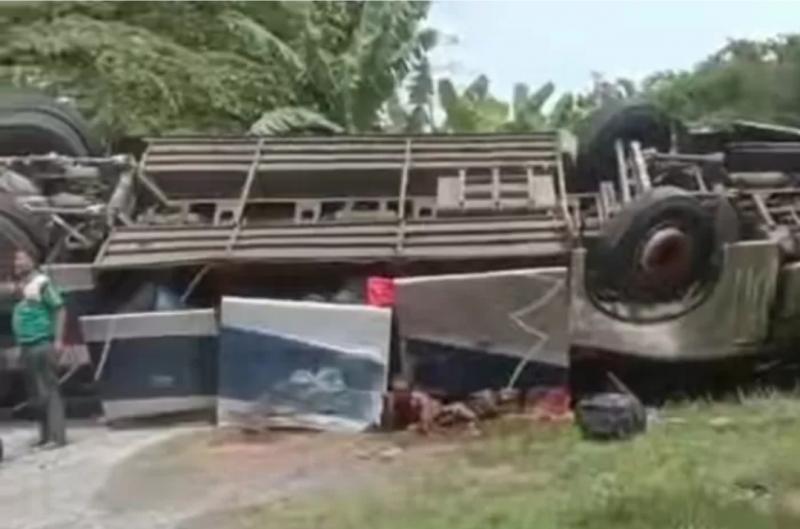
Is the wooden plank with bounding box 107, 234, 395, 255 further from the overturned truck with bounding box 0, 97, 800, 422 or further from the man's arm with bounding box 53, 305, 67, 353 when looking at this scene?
the man's arm with bounding box 53, 305, 67, 353

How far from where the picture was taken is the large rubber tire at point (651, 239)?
11898mm

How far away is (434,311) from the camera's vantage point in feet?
37.9

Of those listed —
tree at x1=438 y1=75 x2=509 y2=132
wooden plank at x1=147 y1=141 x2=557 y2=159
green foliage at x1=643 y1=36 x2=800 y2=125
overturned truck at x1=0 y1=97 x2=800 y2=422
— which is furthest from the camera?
green foliage at x1=643 y1=36 x2=800 y2=125

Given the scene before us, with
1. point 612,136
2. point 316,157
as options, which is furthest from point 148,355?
point 612,136

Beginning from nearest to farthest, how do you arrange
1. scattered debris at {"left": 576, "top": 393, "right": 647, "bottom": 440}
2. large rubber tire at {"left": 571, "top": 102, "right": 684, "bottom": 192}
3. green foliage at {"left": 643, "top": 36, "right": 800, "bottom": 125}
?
scattered debris at {"left": 576, "top": 393, "right": 647, "bottom": 440}
large rubber tire at {"left": 571, "top": 102, "right": 684, "bottom": 192}
green foliage at {"left": 643, "top": 36, "right": 800, "bottom": 125}

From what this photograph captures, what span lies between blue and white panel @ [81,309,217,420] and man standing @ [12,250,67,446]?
407mm

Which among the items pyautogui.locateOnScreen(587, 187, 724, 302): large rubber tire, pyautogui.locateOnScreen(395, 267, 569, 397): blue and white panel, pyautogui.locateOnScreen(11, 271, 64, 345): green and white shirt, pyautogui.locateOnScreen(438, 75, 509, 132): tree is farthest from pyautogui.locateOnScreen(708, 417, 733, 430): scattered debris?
pyautogui.locateOnScreen(438, 75, 509, 132): tree

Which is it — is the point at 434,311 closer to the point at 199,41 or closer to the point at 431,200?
the point at 431,200

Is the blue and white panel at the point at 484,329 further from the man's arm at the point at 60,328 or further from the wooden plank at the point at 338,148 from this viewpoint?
the man's arm at the point at 60,328

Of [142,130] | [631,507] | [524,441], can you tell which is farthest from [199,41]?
[631,507]

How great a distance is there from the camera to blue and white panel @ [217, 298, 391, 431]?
11359 mm

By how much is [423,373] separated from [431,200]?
1860 mm

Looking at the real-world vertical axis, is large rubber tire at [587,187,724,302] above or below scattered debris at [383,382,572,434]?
above

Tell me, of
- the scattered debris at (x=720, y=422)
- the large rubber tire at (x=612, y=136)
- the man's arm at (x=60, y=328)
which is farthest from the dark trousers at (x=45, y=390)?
the large rubber tire at (x=612, y=136)
